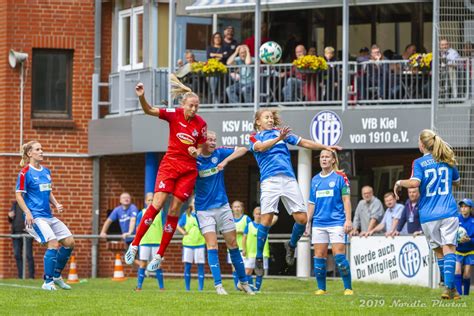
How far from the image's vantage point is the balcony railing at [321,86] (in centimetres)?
2821

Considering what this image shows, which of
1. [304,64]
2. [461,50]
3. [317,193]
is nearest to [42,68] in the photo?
[304,64]

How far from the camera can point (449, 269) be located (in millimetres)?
16625

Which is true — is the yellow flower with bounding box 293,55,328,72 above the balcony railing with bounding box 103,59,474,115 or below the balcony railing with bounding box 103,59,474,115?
above

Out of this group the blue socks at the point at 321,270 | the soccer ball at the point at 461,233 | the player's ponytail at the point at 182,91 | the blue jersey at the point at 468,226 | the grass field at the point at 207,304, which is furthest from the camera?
the blue jersey at the point at 468,226

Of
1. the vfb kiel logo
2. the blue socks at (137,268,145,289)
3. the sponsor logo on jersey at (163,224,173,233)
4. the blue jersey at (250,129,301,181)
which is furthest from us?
the vfb kiel logo

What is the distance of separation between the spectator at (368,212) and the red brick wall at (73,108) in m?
7.95

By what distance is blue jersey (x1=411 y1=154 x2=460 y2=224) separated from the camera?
16703 millimetres

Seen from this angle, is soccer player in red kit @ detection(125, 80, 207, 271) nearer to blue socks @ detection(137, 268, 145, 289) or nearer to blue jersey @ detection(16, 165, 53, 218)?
blue jersey @ detection(16, 165, 53, 218)

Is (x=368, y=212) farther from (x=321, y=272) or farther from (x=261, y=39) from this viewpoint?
(x=321, y=272)

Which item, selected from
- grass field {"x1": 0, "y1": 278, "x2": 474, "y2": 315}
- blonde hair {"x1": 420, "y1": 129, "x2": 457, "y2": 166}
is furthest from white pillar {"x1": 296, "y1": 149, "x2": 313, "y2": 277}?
blonde hair {"x1": 420, "y1": 129, "x2": 457, "y2": 166}

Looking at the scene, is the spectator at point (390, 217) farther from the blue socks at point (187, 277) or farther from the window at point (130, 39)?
the window at point (130, 39)

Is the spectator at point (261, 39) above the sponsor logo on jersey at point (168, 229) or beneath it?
above

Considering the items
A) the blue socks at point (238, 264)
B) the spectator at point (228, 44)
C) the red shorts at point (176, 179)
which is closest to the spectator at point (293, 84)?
the spectator at point (228, 44)

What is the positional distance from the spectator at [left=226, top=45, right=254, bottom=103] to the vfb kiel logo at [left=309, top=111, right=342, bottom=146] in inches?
78.7
